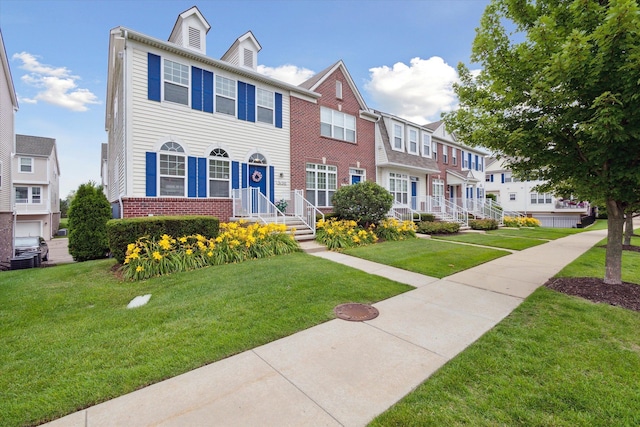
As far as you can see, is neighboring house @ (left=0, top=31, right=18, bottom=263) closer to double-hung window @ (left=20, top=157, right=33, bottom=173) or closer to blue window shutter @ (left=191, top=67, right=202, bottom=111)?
blue window shutter @ (left=191, top=67, right=202, bottom=111)

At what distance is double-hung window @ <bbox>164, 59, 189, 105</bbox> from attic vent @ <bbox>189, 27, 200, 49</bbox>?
4.44 feet

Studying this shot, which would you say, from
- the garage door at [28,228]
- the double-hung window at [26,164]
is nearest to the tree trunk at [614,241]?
the garage door at [28,228]

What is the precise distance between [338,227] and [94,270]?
7.17 m

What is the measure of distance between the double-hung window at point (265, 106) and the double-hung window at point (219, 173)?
247cm

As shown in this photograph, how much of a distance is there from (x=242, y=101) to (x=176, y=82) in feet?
8.17

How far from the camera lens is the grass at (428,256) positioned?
275 inches

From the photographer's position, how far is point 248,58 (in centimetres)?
1241

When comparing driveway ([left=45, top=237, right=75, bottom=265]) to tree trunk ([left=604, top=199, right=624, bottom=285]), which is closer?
tree trunk ([left=604, top=199, right=624, bottom=285])

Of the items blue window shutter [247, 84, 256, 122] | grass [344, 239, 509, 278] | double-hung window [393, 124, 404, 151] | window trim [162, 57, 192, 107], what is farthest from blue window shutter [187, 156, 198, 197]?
double-hung window [393, 124, 404, 151]

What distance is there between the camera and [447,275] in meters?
6.42

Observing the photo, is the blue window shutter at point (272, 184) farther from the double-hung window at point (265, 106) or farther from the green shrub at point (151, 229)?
the green shrub at point (151, 229)

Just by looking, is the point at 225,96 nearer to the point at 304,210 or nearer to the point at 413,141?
the point at 304,210

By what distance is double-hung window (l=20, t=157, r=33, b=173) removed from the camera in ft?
85.7

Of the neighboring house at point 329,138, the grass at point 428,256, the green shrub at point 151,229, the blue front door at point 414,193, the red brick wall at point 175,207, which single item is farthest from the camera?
the blue front door at point 414,193
